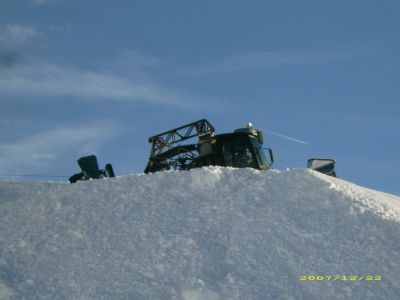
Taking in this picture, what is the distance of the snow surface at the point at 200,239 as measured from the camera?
14617 millimetres

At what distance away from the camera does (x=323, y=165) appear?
95.1 feet

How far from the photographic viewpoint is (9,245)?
17.0 metres

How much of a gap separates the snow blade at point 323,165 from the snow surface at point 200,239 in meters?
8.73

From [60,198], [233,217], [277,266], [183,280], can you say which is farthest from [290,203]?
[60,198]

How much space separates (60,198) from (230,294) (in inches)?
286

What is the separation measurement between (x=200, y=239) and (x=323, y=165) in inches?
528

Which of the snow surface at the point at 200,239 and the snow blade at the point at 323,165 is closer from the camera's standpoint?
A: the snow surface at the point at 200,239

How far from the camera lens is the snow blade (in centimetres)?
2868
